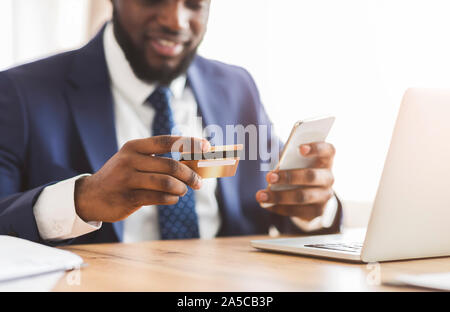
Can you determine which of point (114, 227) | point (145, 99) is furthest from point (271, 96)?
point (114, 227)

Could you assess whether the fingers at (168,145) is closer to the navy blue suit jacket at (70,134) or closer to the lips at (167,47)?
the navy blue suit jacket at (70,134)

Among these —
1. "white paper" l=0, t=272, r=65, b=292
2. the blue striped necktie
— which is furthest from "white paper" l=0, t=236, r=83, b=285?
the blue striped necktie

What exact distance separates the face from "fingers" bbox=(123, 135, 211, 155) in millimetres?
791

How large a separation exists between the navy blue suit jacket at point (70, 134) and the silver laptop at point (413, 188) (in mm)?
579

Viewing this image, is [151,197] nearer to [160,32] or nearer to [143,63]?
[143,63]

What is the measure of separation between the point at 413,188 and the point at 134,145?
53 centimetres

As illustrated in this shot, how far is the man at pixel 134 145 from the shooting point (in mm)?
1077

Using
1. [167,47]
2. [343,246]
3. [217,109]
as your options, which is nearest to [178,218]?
[217,109]

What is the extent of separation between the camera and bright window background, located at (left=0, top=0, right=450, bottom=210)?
1838mm

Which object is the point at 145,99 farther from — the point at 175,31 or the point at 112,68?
the point at 175,31

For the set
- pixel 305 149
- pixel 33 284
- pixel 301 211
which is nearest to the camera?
pixel 33 284

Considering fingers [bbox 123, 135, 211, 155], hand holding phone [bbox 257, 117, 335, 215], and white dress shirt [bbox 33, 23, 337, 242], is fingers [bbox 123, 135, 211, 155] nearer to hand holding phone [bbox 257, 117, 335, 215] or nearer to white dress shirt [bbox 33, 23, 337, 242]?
hand holding phone [bbox 257, 117, 335, 215]

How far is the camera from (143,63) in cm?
182
